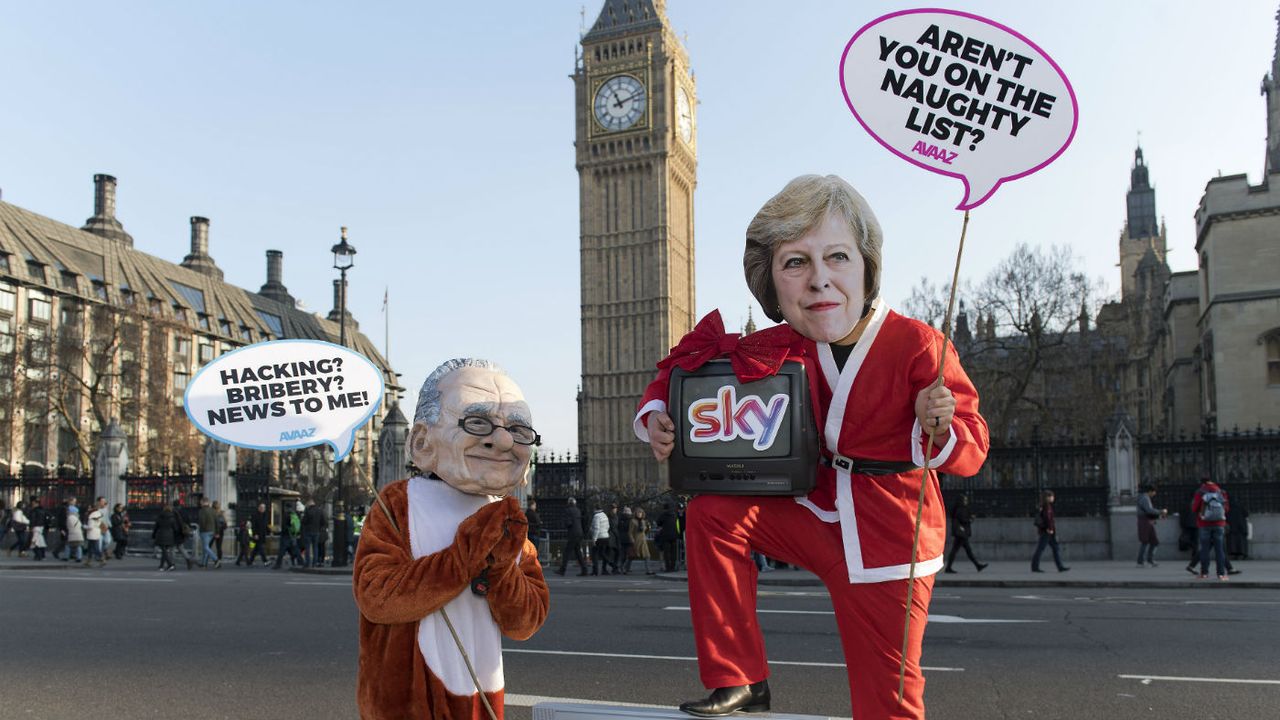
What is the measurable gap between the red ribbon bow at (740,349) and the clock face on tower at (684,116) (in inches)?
2433

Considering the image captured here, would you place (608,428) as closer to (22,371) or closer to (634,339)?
(634,339)

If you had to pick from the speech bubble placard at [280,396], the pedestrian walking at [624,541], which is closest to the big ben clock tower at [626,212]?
the pedestrian walking at [624,541]

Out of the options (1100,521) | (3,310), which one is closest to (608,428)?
(3,310)

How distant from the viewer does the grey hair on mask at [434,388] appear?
3.20 meters

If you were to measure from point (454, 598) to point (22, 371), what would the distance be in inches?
1615

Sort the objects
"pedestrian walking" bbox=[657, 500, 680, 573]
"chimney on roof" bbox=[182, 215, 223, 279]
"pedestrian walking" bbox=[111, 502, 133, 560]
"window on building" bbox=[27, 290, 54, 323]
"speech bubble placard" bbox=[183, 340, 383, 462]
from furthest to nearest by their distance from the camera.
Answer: "chimney on roof" bbox=[182, 215, 223, 279] < "window on building" bbox=[27, 290, 54, 323] < "pedestrian walking" bbox=[111, 502, 133, 560] < "pedestrian walking" bbox=[657, 500, 680, 573] < "speech bubble placard" bbox=[183, 340, 383, 462]

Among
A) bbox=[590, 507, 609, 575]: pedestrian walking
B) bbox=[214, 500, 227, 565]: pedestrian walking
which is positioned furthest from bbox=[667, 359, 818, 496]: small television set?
bbox=[214, 500, 227, 565]: pedestrian walking

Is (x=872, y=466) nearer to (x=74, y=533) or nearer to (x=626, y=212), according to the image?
(x=74, y=533)

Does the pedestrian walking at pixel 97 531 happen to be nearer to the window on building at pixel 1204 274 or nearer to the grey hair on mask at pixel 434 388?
the grey hair on mask at pixel 434 388

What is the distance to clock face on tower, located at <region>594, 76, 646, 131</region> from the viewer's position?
6266 centimetres

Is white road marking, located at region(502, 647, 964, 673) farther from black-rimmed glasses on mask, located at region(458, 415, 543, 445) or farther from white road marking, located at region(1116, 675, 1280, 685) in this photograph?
black-rimmed glasses on mask, located at region(458, 415, 543, 445)

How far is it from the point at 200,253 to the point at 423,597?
8298 cm

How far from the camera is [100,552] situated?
2230 cm

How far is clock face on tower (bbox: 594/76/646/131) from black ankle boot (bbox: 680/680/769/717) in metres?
61.1
